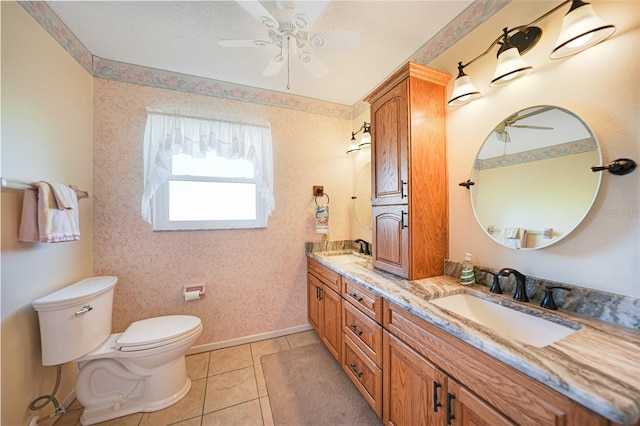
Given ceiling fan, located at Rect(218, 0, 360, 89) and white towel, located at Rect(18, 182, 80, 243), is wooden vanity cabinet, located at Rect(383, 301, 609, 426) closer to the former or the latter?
ceiling fan, located at Rect(218, 0, 360, 89)

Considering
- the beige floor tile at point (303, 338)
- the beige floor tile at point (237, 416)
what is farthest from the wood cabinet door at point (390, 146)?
the beige floor tile at point (237, 416)

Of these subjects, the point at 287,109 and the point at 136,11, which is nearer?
the point at 136,11

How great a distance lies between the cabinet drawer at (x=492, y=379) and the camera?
24.7 inches

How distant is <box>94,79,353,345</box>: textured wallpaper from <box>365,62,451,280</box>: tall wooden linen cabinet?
1.05 metres

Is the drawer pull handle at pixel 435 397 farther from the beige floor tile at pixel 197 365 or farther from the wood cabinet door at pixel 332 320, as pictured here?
the beige floor tile at pixel 197 365

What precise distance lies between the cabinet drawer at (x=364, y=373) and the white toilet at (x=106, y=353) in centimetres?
113

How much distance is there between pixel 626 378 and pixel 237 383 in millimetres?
2051

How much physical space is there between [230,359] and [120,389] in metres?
0.76

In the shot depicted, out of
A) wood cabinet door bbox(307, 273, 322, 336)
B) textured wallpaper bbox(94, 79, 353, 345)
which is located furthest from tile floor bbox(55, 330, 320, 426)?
wood cabinet door bbox(307, 273, 322, 336)

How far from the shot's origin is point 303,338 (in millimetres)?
2375

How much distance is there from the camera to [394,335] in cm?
122

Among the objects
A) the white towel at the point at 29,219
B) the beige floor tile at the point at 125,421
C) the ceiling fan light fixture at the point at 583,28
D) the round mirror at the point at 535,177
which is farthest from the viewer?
the beige floor tile at the point at 125,421

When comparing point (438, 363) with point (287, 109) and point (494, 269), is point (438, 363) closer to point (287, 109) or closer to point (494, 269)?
point (494, 269)

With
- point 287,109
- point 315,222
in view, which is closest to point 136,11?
point 287,109
